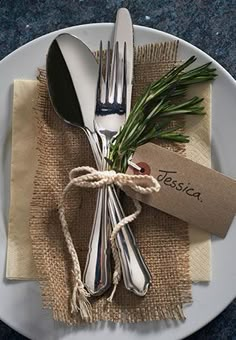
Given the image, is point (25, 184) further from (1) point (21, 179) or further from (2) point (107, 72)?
(2) point (107, 72)

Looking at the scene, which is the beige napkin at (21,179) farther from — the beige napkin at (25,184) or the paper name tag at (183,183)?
the paper name tag at (183,183)

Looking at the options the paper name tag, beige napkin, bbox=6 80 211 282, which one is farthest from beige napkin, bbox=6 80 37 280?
the paper name tag

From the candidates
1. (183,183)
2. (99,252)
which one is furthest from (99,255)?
(183,183)

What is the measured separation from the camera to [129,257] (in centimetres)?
65


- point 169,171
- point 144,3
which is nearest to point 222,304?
point 169,171

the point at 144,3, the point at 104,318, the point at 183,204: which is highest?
the point at 144,3

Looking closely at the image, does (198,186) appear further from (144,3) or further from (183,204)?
(144,3)

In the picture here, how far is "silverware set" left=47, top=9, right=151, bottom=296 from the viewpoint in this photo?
0.65 meters

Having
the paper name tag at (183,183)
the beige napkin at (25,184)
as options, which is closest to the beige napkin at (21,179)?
the beige napkin at (25,184)

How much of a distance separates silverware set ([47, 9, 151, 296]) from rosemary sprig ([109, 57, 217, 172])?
0.01 m

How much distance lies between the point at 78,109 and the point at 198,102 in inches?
4.8

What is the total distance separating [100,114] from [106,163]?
0.16 feet

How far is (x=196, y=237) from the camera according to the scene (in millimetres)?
673

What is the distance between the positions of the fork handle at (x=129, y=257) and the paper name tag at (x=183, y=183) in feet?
0.06
